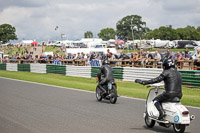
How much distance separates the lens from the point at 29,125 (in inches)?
333

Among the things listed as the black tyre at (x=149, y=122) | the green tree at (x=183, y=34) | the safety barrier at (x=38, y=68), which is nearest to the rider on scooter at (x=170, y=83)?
the black tyre at (x=149, y=122)

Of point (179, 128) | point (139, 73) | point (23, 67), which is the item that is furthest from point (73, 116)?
point (23, 67)

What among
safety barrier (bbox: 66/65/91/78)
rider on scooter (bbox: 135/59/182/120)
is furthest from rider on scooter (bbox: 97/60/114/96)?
safety barrier (bbox: 66/65/91/78)

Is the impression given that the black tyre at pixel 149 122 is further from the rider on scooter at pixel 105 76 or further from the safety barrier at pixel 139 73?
the safety barrier at pixel 139 73

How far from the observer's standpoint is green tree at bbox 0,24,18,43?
523 feet

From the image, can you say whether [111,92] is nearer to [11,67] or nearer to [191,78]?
[191,78]

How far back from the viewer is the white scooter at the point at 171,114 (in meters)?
6.93

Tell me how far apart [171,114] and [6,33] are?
544ft

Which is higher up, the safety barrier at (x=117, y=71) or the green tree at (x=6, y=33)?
the green tree at (x=6, y=33)

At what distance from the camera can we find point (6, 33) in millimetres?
165750

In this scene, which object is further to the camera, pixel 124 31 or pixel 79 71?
pixel 124 31

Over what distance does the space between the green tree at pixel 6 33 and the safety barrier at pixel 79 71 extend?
5386 inches

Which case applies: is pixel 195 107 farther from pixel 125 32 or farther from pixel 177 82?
pixel 125 32

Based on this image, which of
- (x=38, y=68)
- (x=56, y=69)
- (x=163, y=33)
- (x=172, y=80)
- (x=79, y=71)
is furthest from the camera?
(x=163, y=33)
